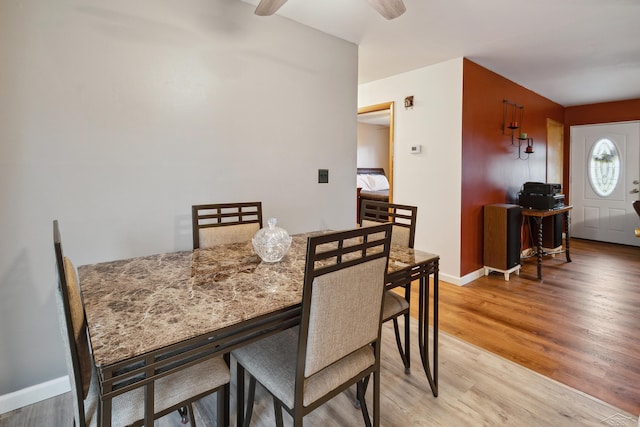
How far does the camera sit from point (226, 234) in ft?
6.82

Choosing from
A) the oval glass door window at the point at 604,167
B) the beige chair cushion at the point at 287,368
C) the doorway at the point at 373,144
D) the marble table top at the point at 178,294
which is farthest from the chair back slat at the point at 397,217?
the oval glass door window at the point at 604,167

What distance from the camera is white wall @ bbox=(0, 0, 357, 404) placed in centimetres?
169

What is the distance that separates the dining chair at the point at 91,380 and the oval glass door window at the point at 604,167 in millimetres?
6844

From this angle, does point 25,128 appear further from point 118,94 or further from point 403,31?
point 403,31

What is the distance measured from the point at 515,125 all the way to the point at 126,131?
425 centimetres

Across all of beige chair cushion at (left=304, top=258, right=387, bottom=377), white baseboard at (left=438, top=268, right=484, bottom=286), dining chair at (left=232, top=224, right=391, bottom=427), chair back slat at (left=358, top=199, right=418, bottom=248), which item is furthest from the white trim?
beige chair cushion at (left=304, top=258, right=387, bottom=377)

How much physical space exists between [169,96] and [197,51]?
1.16 feet

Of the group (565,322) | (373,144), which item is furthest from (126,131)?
(373,144)

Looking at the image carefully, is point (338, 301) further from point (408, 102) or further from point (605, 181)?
point (605, 181)

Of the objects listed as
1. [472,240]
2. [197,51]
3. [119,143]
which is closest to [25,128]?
[119,143]

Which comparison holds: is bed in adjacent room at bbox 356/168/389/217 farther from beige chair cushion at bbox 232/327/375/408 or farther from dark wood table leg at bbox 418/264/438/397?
beige chair cushion at bbox 232/327/375/408

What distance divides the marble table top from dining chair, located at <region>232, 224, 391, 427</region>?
13cm

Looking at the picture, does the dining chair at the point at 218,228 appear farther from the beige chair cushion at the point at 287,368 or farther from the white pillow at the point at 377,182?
the white pillow at the point at 377,182

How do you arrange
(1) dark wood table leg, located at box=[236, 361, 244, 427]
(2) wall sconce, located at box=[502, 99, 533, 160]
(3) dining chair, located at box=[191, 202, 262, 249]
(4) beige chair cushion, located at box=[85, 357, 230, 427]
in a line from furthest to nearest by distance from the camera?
(2) wall sconce, located at box=[502, 99, 533, 160], (3) dining chair, located at box=[191, 202, 262, 249], (1) dark wood table leg, located at box=[236, 361, 244, 427], (4) beige chair cushion, located at box=[85, 357, 230, 427]
